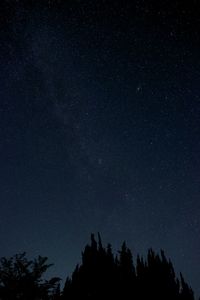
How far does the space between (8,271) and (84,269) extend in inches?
717

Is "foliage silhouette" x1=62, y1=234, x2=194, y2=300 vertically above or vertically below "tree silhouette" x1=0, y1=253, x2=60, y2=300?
above

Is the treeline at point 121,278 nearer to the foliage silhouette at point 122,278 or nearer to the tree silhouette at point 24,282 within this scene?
the foliage silhouette at point 122,278

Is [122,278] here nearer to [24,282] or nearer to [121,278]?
[121,278]

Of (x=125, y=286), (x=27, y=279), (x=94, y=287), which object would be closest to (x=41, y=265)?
(x=27, y=279)

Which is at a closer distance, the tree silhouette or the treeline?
the tree silhouette

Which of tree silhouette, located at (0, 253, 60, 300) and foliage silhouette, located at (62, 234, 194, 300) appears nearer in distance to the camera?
tree silhouette, located at (0, 253, 60, 300)

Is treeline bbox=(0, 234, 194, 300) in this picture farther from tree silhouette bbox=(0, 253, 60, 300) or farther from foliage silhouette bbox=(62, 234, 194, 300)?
tree silhouette bbox=(0, 253, 60, 300)

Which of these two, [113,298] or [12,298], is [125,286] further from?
[12,298]

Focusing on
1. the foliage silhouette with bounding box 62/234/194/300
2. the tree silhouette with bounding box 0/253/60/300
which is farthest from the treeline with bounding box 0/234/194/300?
the tree silhouette with bounding box 0/253/60/300

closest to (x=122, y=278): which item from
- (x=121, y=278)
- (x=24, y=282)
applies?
(x=121, y=278)

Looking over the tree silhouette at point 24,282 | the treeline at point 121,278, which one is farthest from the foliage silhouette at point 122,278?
the tree silhouette at point 24,282

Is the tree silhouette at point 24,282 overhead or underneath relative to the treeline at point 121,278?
underneath

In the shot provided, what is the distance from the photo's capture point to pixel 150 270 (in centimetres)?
2983

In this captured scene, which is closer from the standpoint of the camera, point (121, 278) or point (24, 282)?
point (24, 282)
